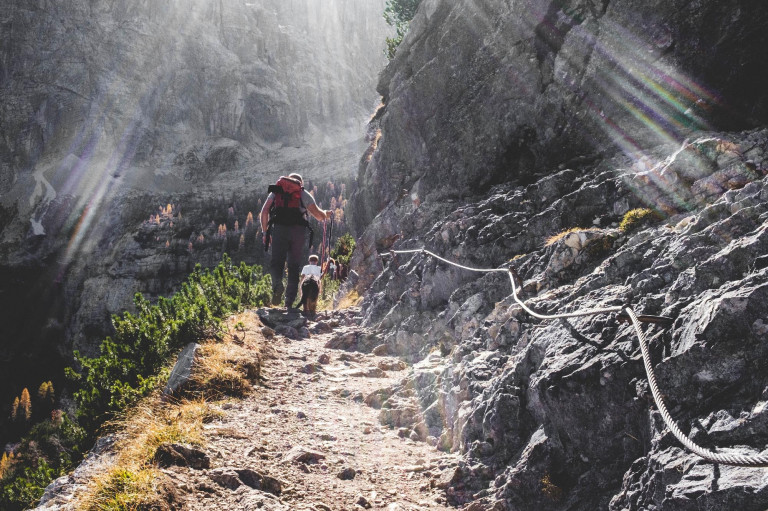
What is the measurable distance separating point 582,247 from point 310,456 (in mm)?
4466

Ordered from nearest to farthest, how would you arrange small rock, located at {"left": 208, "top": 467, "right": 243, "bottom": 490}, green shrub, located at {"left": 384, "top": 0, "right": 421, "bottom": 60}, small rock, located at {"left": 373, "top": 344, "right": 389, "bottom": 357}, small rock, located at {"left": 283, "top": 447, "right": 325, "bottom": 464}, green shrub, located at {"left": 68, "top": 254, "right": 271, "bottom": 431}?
small rock, located at {"left": 208, "top": 467, "right": 243, "bottom": 490} < small rock, located at {"left": 283, "top": 447, "right": 325, "bottom": 464} < green shrub, located at {"left": 68, "top": 254, "right": 271, "bottom": 431} < small rock, located at {"left": 373, "top": 344, "right": 389, "bottom": 357} < green shrub, located at {"left": 384, "top": 0, "right": 421, "bottom": 60}

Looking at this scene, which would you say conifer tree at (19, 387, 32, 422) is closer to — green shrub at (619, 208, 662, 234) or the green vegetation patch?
the green vegetation patch

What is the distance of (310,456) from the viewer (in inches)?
176

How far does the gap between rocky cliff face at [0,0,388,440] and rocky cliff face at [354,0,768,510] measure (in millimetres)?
68113

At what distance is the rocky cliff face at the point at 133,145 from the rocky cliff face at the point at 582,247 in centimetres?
6811

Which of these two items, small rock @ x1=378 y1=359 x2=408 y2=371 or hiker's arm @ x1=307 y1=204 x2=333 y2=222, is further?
hiker's arm @ x1=307 y1=204 x2=333 y2=222

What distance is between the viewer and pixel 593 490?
3.29m

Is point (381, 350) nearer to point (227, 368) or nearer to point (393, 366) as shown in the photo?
point (393, 366)

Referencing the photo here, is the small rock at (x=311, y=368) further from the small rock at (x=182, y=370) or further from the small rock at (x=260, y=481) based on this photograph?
the small rock at (x=260, y=481)

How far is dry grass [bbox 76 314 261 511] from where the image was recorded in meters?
3.23

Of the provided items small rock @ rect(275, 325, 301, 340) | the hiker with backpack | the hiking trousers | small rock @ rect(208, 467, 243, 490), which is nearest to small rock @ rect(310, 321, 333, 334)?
small rock @ rect(275, 325, 301, 340)

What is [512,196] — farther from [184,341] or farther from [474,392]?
[184,341]

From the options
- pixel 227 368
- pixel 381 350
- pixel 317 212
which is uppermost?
pixel 317 212

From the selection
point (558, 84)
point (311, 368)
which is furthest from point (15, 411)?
point (558, 84)
